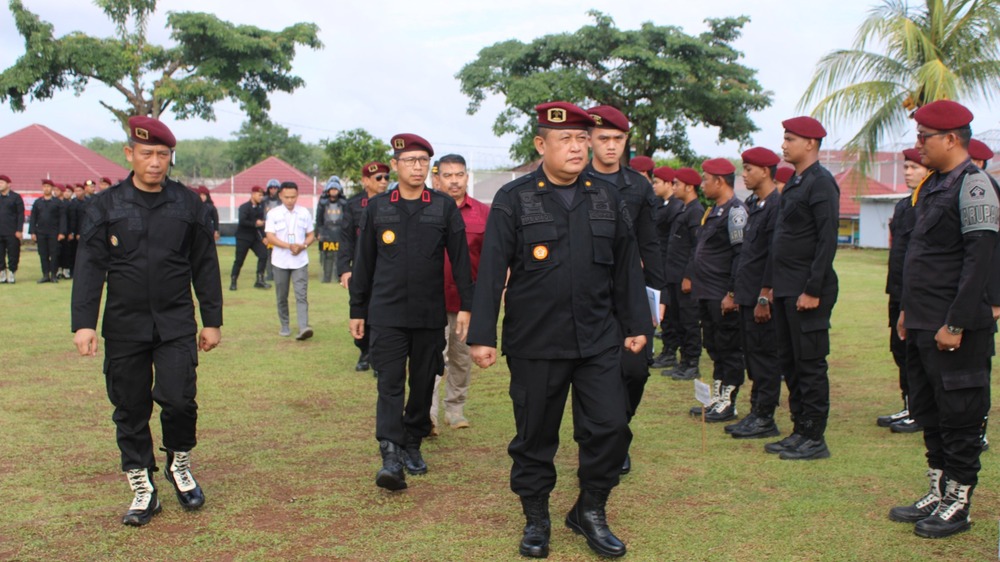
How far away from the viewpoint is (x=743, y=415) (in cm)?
761

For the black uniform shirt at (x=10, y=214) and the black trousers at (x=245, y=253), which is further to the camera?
the black trousers at (x=245, y=253)

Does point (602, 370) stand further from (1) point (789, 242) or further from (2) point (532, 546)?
(1) point (789, 242)

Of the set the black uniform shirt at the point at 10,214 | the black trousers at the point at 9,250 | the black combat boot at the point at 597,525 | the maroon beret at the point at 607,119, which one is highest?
the maroon beret at the point at 607,119

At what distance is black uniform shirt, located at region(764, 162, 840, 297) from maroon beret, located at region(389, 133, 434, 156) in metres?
2.44

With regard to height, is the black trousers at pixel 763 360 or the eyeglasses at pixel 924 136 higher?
the eyeglasses at pixel 924 136

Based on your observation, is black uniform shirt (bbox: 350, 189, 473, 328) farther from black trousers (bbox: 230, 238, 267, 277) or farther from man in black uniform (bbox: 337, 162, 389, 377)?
black trousers (bbox: 230, 238, 267, 277)

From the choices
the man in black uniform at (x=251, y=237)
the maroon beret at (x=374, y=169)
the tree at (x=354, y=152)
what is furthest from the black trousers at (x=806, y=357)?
the tree at (x=354, y=152)

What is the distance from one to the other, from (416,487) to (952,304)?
318 centimetres

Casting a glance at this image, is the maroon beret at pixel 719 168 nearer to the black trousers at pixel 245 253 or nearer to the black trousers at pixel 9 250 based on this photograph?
the black trousers at pixel 245 253

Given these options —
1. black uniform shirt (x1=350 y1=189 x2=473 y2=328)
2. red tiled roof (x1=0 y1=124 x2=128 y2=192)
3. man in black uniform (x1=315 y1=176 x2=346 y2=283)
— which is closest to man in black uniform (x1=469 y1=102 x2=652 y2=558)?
black uniform shirt (x1=350 y1=189 x2=473 y2=328)

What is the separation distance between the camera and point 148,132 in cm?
489

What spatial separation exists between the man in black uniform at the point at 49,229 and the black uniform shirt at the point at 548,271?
17.0 meters

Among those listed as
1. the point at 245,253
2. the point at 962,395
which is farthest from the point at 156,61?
the point at 962,395

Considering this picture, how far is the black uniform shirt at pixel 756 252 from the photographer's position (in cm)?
667
